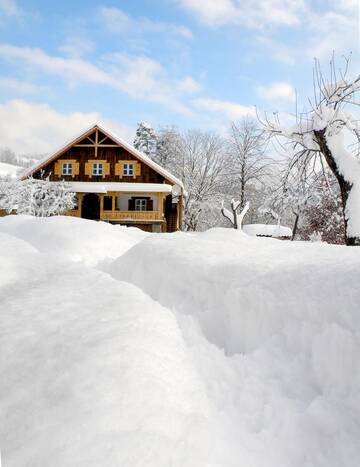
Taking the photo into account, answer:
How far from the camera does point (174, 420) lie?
191 centimetres

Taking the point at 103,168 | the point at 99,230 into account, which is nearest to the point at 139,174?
the point at 103,168

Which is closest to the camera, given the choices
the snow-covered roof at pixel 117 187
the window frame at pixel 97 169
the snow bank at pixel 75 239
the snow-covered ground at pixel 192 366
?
the snow-covered ground at pixel 192 366

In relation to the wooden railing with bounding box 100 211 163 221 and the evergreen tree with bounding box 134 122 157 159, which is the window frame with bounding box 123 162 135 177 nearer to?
the wooden railing with bounding box 100 211 163 221

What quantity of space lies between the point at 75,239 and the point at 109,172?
689 inches

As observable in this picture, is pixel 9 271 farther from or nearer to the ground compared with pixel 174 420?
farther from the ground

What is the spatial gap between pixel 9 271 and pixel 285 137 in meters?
6.02

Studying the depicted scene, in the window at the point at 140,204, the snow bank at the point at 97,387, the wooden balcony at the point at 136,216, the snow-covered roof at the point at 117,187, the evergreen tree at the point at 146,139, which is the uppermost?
the evergreen tree at the point at 146,139

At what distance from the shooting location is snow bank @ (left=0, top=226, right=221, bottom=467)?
5.41ft

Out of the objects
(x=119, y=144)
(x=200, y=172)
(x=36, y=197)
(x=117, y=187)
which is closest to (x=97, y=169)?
(x=117, y=187)

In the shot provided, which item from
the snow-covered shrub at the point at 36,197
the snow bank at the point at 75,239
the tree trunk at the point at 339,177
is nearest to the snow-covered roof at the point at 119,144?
the snow-covered shrub at the point at 36,197

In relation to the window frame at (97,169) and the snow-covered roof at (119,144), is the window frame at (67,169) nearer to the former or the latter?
the snow-covered roof at (119,144)

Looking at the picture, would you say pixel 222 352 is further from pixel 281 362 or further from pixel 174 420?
pixel 174 420

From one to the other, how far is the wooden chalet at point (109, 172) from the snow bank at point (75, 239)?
1477cm

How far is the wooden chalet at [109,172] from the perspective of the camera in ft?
79.1
